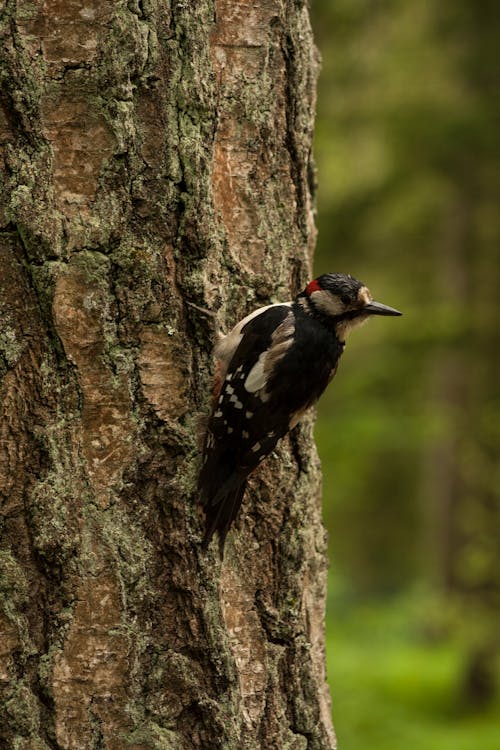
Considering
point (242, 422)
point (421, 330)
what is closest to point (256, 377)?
point (242, 422)

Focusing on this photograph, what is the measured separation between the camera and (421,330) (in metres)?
7.15

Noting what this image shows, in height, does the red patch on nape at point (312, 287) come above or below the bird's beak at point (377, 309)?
below

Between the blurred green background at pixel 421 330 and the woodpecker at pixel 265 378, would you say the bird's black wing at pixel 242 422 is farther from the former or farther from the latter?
the blurred green background at pixel 421 330

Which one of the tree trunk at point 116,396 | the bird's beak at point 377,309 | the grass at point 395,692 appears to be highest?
the grass at point 395,692

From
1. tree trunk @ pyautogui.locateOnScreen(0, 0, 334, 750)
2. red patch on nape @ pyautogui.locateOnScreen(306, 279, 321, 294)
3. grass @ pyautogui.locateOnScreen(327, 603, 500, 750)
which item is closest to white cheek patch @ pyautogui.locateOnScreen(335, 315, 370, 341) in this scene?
red patch on nape @ pyautogui.locateOnScreen(306, 279, 321, 294)

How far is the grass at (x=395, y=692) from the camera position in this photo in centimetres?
927

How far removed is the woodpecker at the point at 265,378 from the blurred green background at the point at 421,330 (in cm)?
426

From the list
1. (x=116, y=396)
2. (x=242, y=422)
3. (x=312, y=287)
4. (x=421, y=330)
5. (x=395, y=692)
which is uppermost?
(x=421, y=330)

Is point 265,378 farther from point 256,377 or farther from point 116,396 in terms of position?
point 116,396

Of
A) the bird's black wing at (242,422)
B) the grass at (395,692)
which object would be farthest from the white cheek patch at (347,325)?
the grass at (395,692)

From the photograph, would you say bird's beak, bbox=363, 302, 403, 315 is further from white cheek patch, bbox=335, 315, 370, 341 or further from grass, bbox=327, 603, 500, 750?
grass, bbox=327, 603, 500, 750

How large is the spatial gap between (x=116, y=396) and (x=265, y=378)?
0.62m

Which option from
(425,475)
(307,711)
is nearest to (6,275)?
(307,711)

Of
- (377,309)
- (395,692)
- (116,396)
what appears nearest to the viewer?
(116,396)
